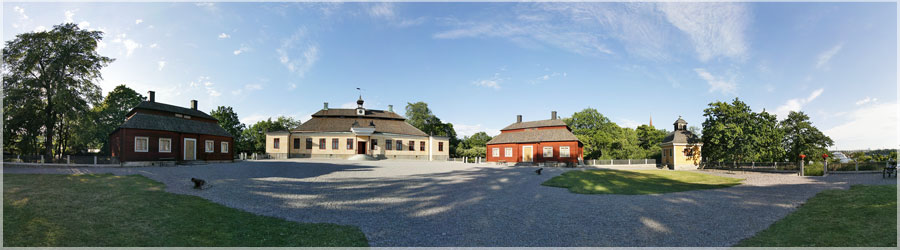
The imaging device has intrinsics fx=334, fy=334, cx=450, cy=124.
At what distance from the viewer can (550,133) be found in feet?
126

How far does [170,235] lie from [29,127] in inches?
1294

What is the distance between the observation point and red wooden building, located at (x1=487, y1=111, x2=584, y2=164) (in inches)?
1446

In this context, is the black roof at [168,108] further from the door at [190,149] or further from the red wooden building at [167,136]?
the door at [190,149]

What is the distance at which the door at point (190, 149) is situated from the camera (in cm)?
2803

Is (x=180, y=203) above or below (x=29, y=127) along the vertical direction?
below

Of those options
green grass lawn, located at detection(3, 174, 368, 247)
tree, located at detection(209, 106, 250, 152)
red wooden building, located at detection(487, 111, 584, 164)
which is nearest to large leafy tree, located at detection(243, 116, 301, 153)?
tree, located at detection(209, 106, 250, 152)

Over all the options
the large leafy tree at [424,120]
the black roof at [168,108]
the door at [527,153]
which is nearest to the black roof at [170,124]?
the black roof at [168,108]

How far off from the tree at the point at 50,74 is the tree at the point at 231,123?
21.5 meters

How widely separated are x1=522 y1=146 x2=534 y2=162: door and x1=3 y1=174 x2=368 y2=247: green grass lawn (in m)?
32.6

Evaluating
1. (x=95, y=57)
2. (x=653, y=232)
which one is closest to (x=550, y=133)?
(x=653, y=232)

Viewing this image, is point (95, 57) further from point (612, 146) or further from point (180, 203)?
point (612, 146)

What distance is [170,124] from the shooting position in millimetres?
27672

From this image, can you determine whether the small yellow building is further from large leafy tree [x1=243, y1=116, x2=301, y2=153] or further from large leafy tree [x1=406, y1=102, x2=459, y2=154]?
large leafy tree [x1=243, y1=116, x2=301, y2=153]

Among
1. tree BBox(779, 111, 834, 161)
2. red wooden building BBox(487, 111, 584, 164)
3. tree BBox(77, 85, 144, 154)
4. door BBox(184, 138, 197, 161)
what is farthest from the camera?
red wooden building BBox(487, 111, 584, 164)
